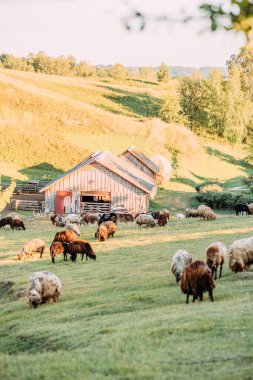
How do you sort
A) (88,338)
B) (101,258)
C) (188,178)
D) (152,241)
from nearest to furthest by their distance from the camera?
(88,338)
(101,258)
(152,241)
(188,178)

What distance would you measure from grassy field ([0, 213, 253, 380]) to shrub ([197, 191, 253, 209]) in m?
31.0

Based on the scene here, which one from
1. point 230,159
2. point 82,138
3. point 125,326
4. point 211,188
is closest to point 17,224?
point 211,188

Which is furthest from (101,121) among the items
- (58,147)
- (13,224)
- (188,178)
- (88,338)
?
(88,338)

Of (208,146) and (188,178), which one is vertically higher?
(208,146)

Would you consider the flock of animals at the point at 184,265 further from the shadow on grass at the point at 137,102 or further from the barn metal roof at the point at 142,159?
the shadow on grass at the point at 137,102

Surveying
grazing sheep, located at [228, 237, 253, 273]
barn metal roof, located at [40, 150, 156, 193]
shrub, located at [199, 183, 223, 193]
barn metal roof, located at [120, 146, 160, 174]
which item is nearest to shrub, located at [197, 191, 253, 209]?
shrub, located at [199, 183, 223, 193]

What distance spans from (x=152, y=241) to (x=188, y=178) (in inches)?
1902

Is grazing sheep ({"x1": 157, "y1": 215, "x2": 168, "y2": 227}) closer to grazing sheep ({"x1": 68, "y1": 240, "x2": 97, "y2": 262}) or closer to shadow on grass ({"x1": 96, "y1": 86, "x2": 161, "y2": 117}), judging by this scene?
grazing sheep ({"x1": 68, "y1": 240, "x2": 97, "y2": 262})

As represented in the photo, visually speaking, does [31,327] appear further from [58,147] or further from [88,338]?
[58,147]

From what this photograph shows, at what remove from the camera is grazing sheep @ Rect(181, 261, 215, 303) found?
15.4 m

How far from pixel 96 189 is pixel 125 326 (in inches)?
1561

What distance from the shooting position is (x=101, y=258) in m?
26.8

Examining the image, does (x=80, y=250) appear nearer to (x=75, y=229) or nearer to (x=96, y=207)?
(x=75, y=229)

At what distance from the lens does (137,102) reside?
4692 inches
